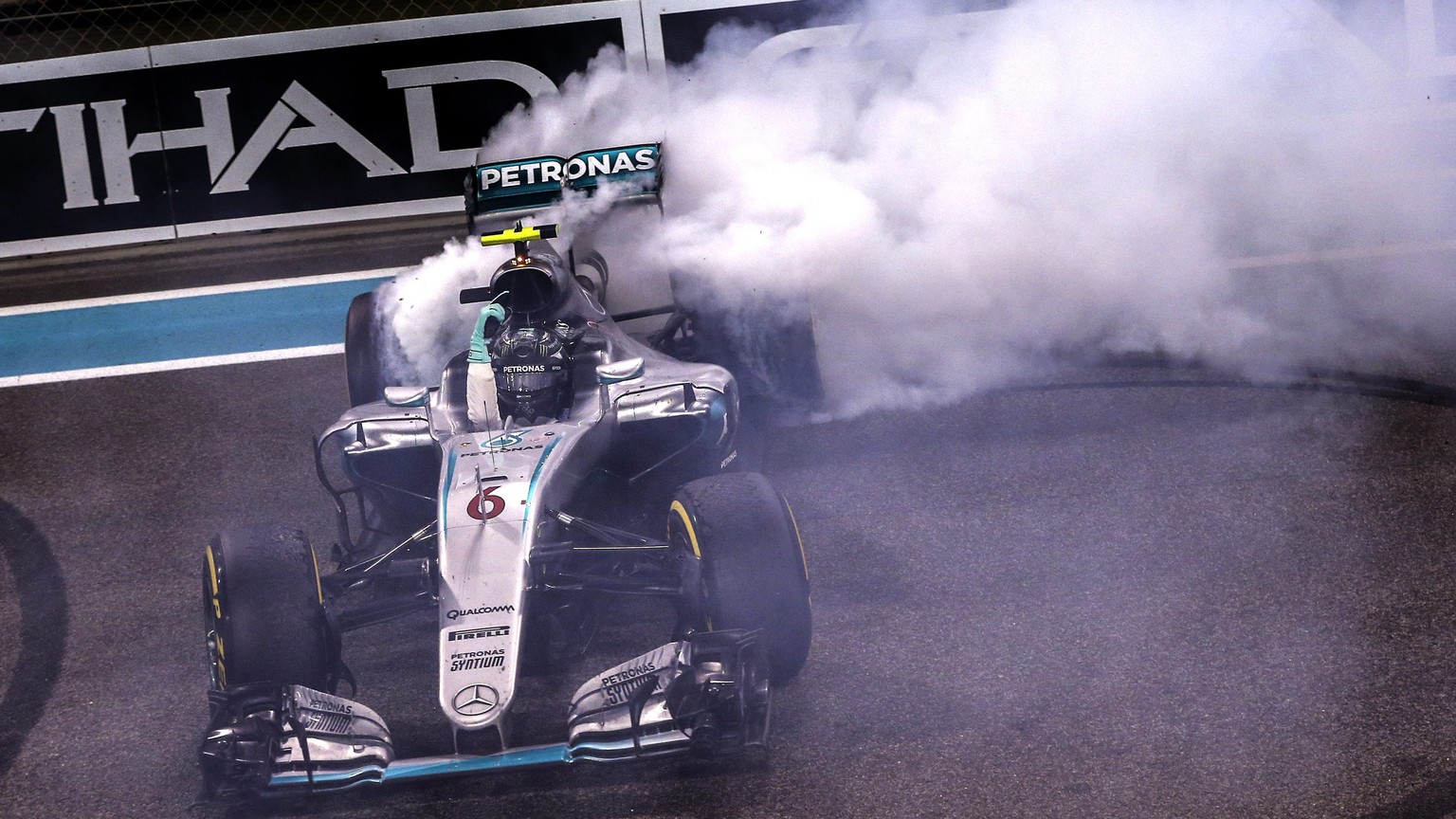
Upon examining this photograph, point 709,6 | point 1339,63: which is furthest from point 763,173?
point 1339,63

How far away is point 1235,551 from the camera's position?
6363 mm

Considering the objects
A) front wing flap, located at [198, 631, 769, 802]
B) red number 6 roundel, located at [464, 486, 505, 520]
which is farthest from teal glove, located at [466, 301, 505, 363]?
front wing flap, located at [198, 631, 769, 802]

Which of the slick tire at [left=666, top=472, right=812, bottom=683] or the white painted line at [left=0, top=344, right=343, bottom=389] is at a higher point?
the white painted line at [left=0, top=344, right=343, bottom=389]

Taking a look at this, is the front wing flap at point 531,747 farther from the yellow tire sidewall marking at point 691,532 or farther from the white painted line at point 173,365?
the white painted line at point 173,365

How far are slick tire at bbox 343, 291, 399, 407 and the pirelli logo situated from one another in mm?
2887

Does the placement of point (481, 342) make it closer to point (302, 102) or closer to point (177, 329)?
point (177, 329)

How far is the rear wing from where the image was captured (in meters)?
7.60

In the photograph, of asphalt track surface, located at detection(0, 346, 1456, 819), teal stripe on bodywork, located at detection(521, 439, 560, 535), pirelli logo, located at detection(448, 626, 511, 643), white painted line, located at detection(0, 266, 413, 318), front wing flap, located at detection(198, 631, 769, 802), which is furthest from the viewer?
white painted line, located at detection(0, 266, 413, 318)

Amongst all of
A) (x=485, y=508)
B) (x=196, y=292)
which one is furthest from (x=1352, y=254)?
(x=196, y=292)

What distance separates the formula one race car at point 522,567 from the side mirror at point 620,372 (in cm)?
1

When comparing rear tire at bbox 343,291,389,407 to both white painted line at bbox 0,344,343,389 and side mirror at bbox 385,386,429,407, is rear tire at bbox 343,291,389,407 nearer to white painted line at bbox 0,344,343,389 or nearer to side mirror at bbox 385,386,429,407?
side mirror at bbox 385,386,429,407

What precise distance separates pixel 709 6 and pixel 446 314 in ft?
15.5

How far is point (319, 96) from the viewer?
11.7 m

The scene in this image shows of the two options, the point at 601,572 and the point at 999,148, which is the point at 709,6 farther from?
the point at 601,572
